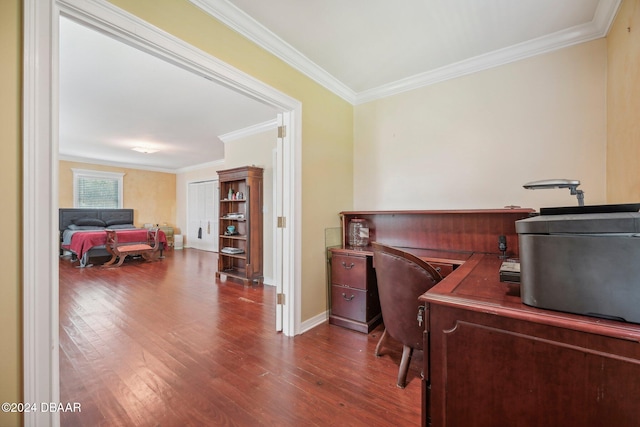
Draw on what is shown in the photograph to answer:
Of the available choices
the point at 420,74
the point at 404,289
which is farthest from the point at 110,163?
the point at 404,289

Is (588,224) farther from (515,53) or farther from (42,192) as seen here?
(515,53)

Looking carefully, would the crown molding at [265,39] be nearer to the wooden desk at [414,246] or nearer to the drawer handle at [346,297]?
the wooden desk at [414,246]

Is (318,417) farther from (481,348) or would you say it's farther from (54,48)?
(54,48)

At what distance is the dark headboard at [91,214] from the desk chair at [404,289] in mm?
8235

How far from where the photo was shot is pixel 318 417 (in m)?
1.46

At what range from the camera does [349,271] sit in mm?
2602

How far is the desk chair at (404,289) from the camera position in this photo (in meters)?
1.63

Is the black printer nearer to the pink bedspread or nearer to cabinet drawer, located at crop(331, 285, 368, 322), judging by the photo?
cabinet drawer, located at crop(331, 285, 368, 322)

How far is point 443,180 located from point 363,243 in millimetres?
1048

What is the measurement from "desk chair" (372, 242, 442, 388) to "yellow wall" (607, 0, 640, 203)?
1.22 m

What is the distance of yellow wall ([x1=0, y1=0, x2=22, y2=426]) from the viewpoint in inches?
41.8

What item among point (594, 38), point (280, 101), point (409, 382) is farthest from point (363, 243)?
point (594, 38)

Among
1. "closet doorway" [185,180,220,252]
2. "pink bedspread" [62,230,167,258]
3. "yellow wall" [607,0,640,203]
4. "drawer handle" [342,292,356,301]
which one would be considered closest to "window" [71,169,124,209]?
"pink bedspread" [62,230,167,258]

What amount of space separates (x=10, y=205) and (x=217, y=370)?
1503 mm
